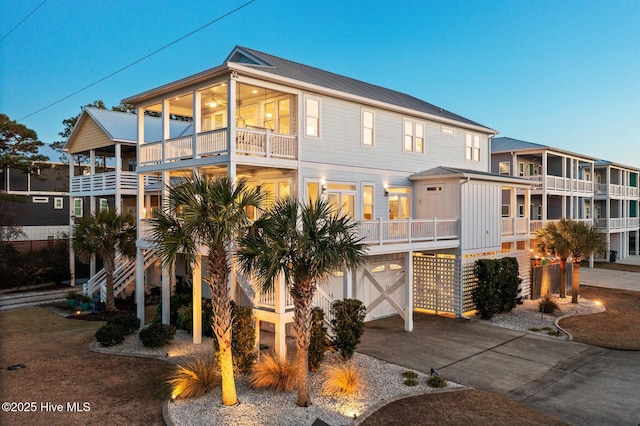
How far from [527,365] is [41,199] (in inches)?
1479

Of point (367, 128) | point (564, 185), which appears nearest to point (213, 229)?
point (367, 128)

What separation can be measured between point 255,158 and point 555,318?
45.1 feet

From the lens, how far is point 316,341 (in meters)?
10.7

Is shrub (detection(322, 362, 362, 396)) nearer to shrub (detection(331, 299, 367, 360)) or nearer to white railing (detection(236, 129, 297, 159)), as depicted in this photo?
shrub (detection(331, 299, 367, 360))

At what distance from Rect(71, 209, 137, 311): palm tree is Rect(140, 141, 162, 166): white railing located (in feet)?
10.9

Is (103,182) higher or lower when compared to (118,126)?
lower

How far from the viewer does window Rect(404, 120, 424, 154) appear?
61.7 feet

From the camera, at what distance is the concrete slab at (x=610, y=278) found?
2552 cm

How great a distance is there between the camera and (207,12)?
69.5 ft

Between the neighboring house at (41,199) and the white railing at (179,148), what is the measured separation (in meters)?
22.2

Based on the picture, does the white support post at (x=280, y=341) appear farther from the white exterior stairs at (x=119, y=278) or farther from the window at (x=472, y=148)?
the window at (x=472, y=148)

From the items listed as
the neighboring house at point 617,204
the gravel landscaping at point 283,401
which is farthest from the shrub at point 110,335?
the neighboring house at point 617,204

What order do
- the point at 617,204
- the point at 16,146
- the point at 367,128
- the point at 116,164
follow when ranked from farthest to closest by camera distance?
the point at 617,204
the point at 16,146
the point at 116,164
the point at 367,128

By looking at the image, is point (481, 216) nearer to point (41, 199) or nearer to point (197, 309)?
point (197, 309)
